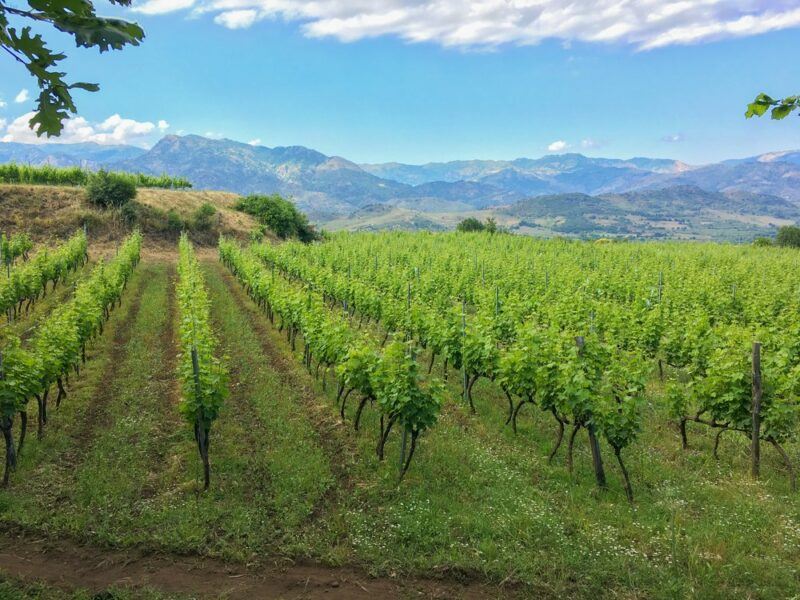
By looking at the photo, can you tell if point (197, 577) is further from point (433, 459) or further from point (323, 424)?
point (323, 424)

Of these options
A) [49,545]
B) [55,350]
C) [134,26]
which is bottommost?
[49,545]

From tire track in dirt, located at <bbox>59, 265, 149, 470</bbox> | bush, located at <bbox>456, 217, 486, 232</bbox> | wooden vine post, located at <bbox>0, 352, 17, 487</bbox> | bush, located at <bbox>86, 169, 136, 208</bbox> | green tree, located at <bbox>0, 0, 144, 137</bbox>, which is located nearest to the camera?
green tree, located at <bbox>0, 0, 144, 137</bbox>

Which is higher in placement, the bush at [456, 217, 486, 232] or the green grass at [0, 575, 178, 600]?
the bush at [456, 217, 486, 232]

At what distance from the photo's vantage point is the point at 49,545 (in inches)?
284

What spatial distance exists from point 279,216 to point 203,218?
26.4 ft

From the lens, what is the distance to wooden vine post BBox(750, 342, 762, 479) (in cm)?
919

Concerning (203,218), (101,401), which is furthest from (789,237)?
(101,401)

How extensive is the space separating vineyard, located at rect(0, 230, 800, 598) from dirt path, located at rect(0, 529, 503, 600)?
0.06 metres

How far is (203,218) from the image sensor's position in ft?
155

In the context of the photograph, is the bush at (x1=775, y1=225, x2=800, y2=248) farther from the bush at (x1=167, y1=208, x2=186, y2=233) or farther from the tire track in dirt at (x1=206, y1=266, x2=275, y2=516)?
the tire track in dirt at (x1=206, y1=266, x2=275, y2=516)

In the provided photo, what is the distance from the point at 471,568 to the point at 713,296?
1569 cm

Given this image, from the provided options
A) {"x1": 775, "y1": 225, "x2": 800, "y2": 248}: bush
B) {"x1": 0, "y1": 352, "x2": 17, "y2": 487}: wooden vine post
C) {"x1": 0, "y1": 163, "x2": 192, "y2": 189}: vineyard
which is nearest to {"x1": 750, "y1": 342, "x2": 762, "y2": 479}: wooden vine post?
{"x1": 0, "y1": 352, "x2": 17, "y2": 487}: wooden vine post

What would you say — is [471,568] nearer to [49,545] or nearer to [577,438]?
[577,438]

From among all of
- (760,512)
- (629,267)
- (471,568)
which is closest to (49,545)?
(471,568)
